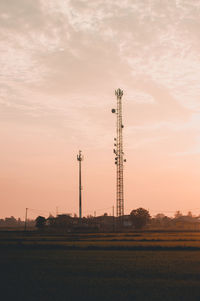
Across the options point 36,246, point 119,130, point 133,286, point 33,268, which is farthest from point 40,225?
point 133,286

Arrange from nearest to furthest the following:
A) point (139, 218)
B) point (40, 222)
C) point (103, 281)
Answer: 1. point (103, 281)
2. point (40, 222)
3. point (139, 218)

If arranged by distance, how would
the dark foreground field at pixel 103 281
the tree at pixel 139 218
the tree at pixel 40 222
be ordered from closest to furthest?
the dark foreground field at pixel 103 281
the tree at pixel 40 222
the tree at pixel 139 218

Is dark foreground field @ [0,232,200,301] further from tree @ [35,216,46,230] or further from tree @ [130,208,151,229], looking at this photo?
tree @ [130,208,151,229]

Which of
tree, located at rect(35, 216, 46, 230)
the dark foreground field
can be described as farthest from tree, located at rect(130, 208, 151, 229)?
the dark foreground field

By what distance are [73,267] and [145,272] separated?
503 centimetres

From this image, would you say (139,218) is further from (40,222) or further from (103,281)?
(103,281)

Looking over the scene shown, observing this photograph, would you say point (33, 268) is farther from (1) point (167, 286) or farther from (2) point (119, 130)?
(2) point (119, 130)

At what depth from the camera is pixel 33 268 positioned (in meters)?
24.3

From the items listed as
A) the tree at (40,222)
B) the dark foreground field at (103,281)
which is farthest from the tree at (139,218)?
the dark foreground field at (103,281)

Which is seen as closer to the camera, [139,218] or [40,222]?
[40,222]

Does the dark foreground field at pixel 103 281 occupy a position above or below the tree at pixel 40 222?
below

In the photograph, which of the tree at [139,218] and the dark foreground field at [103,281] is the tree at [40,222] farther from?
the dark foreground field at [103,281]

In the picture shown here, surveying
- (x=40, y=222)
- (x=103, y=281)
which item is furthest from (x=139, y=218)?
(x=103, y=281)

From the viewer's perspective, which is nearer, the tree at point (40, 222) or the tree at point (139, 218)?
the tree at point (40, 222)
